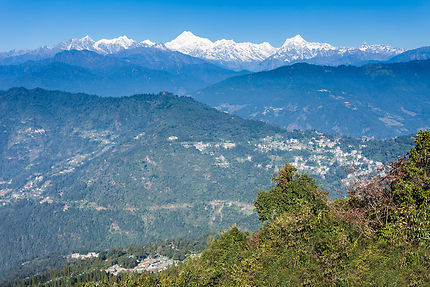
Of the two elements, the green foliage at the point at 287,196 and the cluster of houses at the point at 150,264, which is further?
the cluster of houses at the point at 150,264

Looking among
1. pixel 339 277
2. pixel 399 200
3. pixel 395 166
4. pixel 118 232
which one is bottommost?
pixel 118 232

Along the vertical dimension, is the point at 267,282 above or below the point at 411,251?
below

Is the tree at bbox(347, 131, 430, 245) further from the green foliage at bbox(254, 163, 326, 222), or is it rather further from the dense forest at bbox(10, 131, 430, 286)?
the green foliage at bbox(254, 163, 326, 222)

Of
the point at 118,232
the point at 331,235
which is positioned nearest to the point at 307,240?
the point at 331,235

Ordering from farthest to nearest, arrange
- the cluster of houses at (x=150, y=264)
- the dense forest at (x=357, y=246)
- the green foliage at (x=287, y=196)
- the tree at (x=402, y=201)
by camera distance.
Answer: the cluster of houses at (x=150, y=264), the green foliage at (x=287, y=196), the tree at (x=402, y=201), the dense forest at (x=357, y=246)

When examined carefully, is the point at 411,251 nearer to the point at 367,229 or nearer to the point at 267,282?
the point at 367,229

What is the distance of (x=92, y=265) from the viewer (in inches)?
4131

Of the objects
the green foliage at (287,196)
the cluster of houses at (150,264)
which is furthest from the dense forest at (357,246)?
the cluster of houses at (150,264)

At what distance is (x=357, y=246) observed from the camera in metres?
25.2

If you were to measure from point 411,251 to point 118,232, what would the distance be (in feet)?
617

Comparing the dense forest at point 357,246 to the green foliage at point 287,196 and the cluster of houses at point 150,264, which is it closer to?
the green foliage at point 287,196

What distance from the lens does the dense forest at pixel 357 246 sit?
2142 centimetres

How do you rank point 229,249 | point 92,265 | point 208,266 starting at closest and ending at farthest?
point 208,266 → point 229,249 → point 92,265

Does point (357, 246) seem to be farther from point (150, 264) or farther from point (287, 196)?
point (150, 264)
